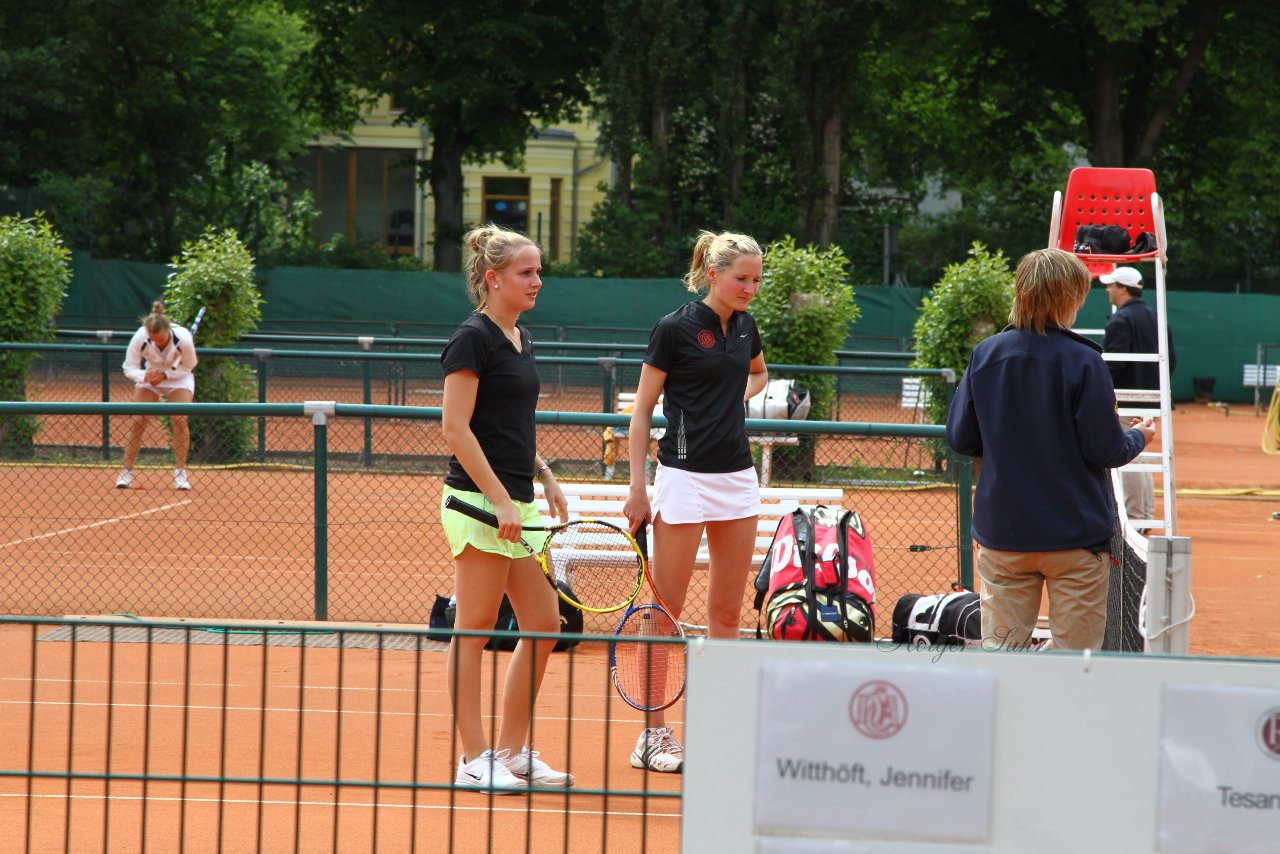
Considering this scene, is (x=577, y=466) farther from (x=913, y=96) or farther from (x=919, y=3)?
(x=913, y=96)

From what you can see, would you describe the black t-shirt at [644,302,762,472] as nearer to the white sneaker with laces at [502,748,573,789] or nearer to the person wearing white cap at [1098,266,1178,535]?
the white sneaker with laces at [502,748,573,789]

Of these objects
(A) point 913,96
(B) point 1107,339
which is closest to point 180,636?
(B) point 1107,339

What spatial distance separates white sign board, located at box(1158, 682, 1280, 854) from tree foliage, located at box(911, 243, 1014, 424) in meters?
12.8

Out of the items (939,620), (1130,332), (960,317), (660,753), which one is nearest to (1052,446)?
(660,753)

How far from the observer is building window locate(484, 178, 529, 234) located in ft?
165

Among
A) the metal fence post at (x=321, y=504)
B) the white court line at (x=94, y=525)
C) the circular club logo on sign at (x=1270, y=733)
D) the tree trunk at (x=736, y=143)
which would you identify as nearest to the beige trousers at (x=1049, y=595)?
the circular club logo on sign at (x=1270, y=733)

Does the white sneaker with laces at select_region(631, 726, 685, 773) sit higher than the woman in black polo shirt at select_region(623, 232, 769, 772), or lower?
lower

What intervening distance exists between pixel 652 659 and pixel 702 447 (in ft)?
2.62

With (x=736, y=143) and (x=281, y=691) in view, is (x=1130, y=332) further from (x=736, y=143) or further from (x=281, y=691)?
(x=736, y=143)

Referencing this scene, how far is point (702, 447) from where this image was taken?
213 inches

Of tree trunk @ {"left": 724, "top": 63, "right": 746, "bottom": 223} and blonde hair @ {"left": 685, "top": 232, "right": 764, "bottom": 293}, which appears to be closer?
blonde hair @ {"left": 685, "top": 232, "right": 764, "bottom": 293}

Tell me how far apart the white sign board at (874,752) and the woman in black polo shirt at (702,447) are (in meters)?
2.61

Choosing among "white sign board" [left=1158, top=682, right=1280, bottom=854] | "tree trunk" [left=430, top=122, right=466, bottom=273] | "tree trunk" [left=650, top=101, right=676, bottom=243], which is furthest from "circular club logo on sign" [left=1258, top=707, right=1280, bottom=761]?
"tree trunk" [left=430, top=122, right=466, bottom=273]

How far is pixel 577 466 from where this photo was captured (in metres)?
14.5
